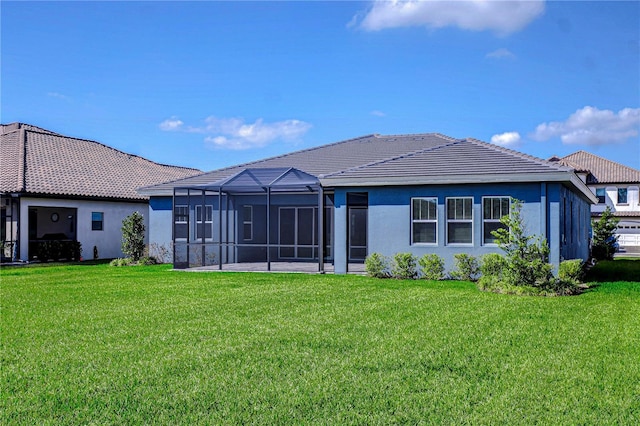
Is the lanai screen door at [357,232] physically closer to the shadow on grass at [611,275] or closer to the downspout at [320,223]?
the downspout at [320,223]

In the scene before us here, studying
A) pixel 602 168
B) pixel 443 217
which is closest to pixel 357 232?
pixel 443 217

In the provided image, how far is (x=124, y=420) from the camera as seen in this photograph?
5.64m

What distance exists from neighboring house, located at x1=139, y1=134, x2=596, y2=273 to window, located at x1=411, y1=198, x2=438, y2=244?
31 millimetres

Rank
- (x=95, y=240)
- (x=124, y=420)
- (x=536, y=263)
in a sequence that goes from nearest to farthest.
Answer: (x=124, y=420)
(x=536, y=263)
(x=95, y=240)

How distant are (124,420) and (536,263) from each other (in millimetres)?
11994

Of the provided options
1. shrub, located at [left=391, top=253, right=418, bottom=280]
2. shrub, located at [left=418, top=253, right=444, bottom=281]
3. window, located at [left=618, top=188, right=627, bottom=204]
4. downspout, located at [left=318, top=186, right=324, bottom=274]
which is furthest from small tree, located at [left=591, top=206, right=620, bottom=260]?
window, located at [left=618, top=188, right=627, bottom=204]

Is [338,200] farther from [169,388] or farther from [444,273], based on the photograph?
[169,388]

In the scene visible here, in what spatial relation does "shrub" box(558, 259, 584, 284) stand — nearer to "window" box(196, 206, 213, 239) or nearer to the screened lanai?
the screened lanai

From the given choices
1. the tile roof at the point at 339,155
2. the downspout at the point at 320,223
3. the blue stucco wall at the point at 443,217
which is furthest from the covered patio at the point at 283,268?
the tile roof at the point at 339,155

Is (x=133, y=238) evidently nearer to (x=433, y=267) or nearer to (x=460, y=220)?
(x=433, y=267)

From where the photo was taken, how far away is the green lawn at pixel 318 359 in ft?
19.4

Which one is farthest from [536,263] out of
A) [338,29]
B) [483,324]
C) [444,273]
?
[338,29]

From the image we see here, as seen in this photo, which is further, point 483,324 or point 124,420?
point 483,324

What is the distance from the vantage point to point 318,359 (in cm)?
781
